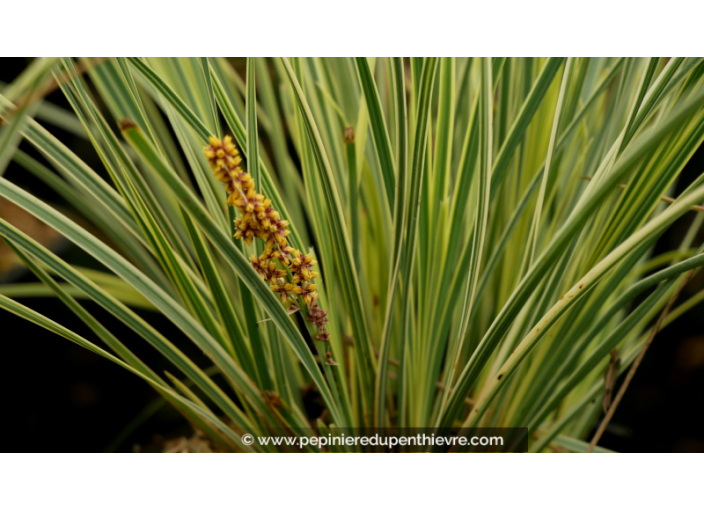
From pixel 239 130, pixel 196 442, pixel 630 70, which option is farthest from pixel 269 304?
pixel 630 70

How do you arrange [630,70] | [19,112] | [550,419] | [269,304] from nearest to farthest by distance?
[19,112], [269,304], [630,70], [550,419]

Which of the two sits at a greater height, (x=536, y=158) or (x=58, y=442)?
(x=536, y=158)

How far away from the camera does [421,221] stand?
1.38 feet

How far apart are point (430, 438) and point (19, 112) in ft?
1.50

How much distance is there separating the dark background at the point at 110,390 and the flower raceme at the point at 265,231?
1.15ft

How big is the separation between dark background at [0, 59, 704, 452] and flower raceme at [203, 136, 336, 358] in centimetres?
35

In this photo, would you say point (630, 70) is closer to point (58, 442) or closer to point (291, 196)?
point (291, 196)

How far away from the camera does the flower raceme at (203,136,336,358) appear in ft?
1.00

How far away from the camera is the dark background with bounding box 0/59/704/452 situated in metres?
0.50

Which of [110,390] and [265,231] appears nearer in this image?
[265,231]

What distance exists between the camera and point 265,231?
32 centimetres

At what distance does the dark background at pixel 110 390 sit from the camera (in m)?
0.50

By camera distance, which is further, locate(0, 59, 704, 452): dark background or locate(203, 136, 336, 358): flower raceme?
locate(0, 59, 704, 452): dark background

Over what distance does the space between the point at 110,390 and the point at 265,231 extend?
1.44ft
